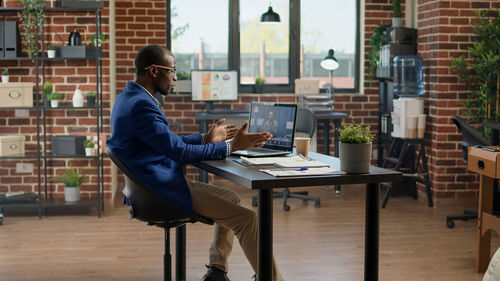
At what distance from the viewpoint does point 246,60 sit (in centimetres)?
706

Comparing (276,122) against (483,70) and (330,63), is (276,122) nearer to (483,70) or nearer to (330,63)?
(483,70)

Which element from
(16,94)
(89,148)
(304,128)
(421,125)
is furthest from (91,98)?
(421,125)

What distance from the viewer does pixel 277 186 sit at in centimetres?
253

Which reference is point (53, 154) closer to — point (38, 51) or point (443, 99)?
point (38, 51)

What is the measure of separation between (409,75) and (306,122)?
47.1 inches

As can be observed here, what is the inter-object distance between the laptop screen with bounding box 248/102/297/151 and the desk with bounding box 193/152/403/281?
0.42 metres

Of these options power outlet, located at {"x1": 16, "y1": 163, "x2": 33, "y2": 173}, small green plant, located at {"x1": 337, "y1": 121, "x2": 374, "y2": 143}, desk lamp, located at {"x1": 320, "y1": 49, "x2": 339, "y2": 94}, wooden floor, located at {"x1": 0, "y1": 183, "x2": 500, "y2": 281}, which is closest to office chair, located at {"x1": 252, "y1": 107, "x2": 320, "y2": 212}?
wooden floor, located at {"x1": 0, "y1": 183, "x2": 500, "y2": 281}

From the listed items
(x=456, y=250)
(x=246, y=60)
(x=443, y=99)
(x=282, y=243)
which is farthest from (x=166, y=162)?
(x=246, y=60)

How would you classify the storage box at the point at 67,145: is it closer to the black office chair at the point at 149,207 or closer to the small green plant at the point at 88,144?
the small green plant at the point at 88,144

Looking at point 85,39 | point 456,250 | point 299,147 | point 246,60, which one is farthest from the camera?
point 246,60

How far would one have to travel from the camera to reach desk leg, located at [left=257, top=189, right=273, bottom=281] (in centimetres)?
258

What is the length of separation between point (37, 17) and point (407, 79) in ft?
11.1

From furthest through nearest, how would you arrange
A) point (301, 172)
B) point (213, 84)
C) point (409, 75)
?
1. point (213, 84)
2. point (409, 75)
3. point (301, 172)

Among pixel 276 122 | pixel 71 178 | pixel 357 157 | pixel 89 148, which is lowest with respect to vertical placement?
pixel 71 178
